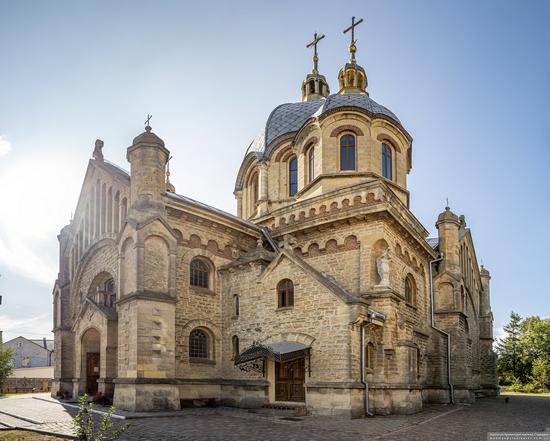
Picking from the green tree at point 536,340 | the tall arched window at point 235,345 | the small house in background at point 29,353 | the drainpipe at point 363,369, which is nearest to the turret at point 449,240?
the drainpipe at point 363,369

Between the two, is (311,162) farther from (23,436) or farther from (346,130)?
(23,436)

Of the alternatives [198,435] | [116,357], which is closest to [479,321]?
[116,357]

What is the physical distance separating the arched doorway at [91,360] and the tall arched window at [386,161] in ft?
56.6

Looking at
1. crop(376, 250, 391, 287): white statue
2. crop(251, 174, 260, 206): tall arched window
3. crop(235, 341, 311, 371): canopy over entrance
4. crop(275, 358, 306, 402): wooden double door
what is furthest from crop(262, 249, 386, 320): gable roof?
crop(251, 174, 260, 206): tall arched window

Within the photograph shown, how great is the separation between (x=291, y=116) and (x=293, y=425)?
23.2 m

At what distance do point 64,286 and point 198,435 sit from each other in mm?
18529

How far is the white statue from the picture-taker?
71.1ft

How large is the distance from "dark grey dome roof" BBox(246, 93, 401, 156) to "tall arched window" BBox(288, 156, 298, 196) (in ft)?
6.58

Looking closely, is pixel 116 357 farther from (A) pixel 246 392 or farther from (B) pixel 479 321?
(B) pixel 479 321

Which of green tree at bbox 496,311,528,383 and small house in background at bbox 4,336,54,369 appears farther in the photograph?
small house in background at bbox 4,336,54,369

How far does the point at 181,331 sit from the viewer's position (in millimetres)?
21984

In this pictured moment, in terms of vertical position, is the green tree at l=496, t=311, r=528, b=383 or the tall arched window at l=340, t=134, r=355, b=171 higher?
the tall arched window at l=340, t=134, r=355, b=171

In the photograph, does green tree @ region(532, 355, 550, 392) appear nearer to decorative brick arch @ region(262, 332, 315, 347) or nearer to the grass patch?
decorative brick arch @ region(262, 332, 315, 347)

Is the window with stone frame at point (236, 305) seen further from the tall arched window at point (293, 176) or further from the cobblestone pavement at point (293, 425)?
the tall arched window at point (293, 176)
